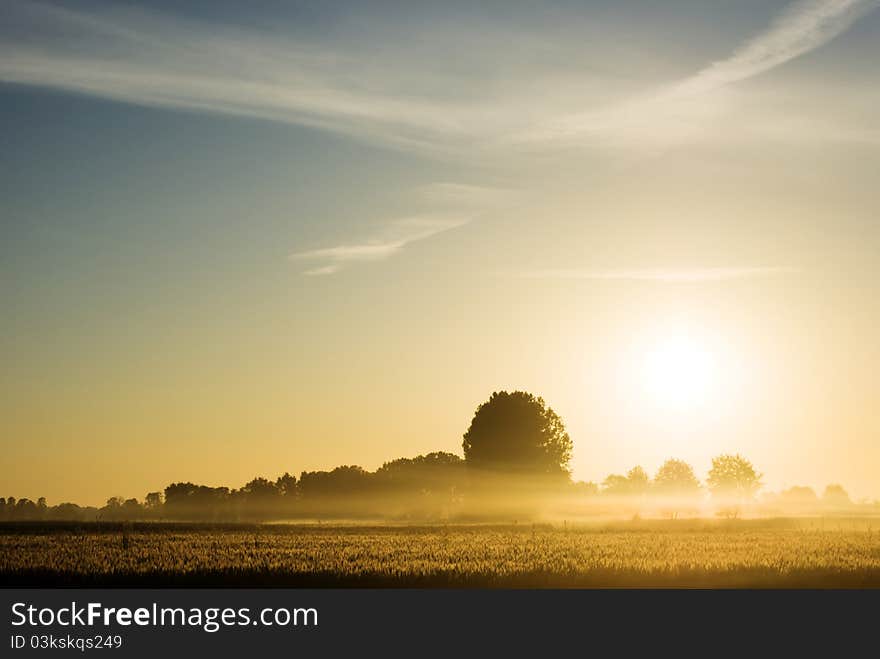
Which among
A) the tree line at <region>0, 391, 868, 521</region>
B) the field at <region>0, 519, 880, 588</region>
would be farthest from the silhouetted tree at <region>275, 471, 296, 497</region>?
the field at <region>0, 519, 880, 588</region>

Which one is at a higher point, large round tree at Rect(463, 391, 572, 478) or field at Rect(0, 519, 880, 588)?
large round tree at Rect(463, 391, 572, 478)

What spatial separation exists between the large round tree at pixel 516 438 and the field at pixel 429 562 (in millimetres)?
50886

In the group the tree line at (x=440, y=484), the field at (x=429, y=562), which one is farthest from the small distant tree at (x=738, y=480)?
the field at (x=429, y=562)

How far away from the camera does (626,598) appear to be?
29.3 meters

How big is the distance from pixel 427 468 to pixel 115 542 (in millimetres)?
83800

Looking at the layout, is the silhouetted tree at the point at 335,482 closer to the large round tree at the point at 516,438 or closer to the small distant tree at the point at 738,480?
the large round tree at the point at 516,438

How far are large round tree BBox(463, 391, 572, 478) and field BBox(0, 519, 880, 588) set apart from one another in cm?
5089

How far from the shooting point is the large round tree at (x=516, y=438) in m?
106

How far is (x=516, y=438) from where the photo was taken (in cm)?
10619

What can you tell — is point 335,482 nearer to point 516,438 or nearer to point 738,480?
point 516,438

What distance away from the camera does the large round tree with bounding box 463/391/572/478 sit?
105688mm

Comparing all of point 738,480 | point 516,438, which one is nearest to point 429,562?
point 516,438

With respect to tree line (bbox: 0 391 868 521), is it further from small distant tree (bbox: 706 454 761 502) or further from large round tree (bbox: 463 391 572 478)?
small distant tree (bbox: 706 454 761 502)

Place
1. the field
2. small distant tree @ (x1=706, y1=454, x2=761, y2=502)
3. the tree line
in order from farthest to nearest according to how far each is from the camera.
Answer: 1. small distant tree @ (x1=706, y1=454, x2=761, y2=502)
2. the tree line
3. the field
